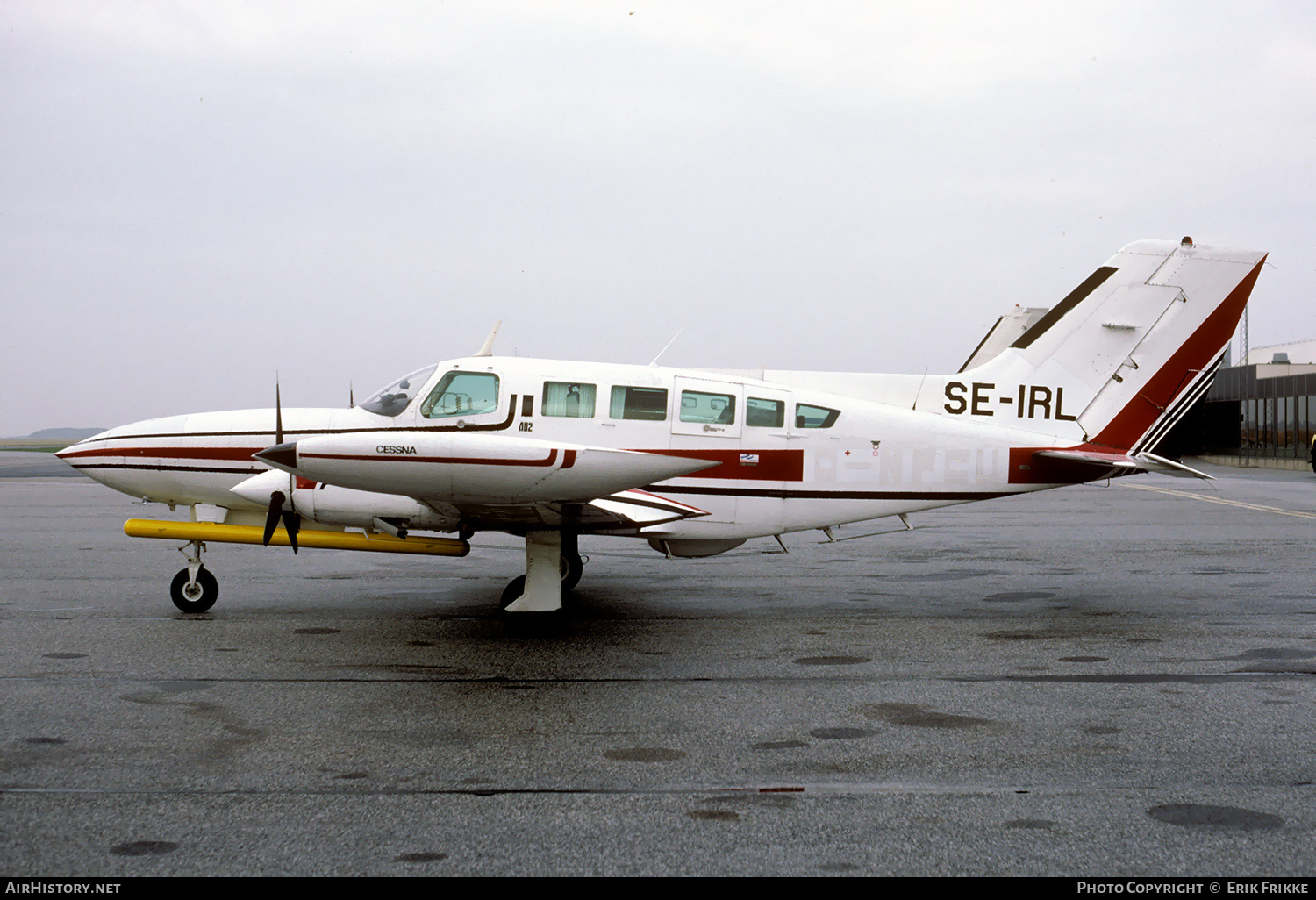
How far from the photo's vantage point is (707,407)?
31.8 feet

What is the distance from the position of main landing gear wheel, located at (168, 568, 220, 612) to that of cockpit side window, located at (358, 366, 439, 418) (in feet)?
7.40

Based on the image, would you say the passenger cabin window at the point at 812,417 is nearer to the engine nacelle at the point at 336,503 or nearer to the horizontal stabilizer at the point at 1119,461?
the horizontal stabilizer at the point at 1119,461

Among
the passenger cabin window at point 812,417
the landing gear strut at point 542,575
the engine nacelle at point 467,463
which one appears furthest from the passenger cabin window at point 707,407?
the engine nacelle at point 467,463

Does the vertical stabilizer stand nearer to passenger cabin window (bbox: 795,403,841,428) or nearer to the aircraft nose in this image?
passenger cabin window (bbox: 795,403,841,428)

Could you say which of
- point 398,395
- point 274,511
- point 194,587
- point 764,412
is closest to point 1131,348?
point 764,412

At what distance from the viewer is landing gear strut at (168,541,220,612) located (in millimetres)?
9555

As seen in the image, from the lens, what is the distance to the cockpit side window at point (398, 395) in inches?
377

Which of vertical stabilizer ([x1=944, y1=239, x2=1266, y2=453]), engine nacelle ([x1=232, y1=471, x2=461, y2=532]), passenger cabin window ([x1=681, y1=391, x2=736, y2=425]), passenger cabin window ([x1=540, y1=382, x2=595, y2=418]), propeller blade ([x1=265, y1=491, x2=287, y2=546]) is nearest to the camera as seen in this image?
propeller blade ([x1=265, y1=491, x2=287, y2=546])

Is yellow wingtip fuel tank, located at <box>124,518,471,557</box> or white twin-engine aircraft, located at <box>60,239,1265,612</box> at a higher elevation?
white twin-engine aircraft, located at <box>60,239,1265,612</box>

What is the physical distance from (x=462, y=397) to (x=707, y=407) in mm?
2345

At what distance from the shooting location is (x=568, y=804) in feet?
15.0

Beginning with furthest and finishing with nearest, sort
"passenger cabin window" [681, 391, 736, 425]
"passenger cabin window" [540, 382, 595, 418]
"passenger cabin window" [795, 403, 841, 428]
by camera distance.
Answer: "passenger cabin window" [795, 403, 841, 428] → "passenger cabin window" [681, 391, 736, 425] → "passenger cabin window" [540, 382, 595, 418]

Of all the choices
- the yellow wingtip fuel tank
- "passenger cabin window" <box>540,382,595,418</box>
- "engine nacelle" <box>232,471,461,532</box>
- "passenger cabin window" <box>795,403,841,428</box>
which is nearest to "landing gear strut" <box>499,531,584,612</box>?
"engine nacelle" <box>232,471,461,532</box>

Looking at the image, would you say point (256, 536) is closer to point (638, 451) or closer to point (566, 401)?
point (566, 401)
